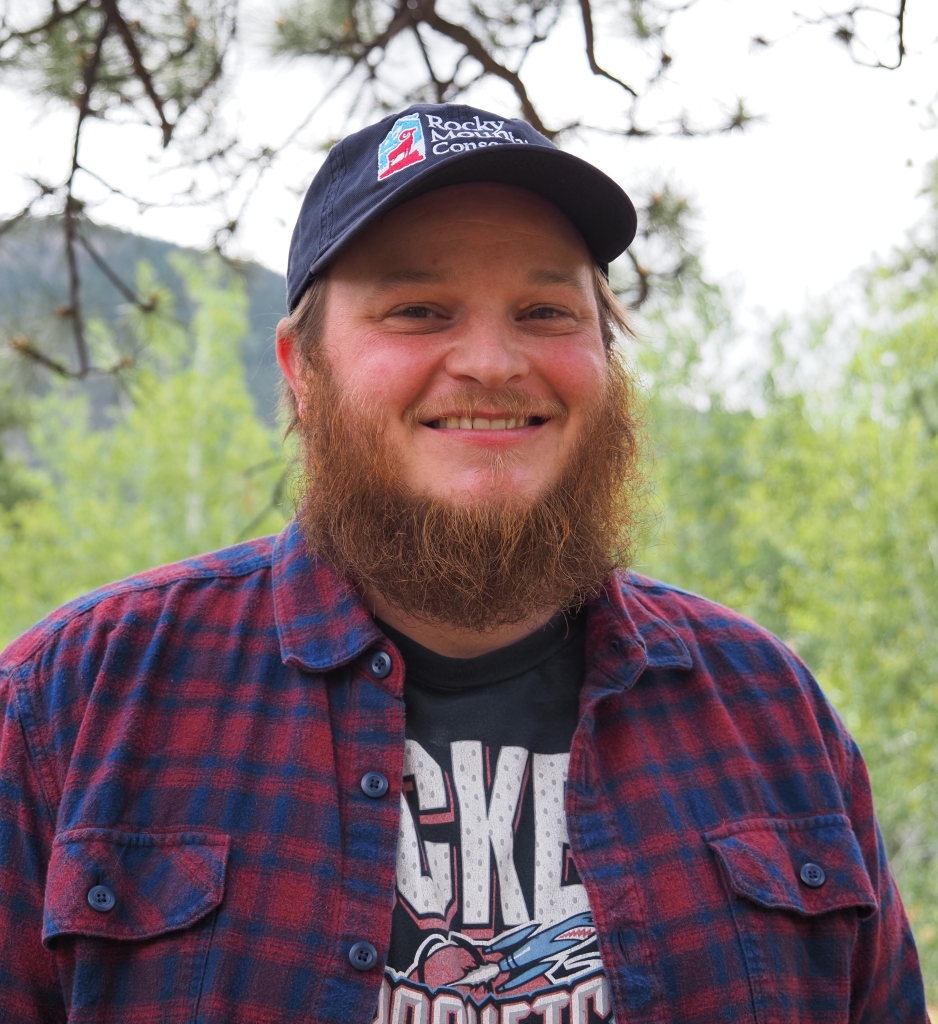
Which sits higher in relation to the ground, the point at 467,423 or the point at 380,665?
the point at 467,423

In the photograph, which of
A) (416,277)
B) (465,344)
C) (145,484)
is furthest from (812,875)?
(145,484)

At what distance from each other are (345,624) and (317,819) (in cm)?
31

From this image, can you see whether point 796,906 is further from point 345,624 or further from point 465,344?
point 465,344

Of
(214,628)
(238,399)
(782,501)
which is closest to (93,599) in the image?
(214,628)

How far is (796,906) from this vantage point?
→ 1391mm

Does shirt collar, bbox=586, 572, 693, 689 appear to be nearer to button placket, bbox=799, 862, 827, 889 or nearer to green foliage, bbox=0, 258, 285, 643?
button placket, bbox=799, 862, 827, 889

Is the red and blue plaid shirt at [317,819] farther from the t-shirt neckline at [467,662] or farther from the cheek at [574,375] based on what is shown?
the cheek at [574,375]

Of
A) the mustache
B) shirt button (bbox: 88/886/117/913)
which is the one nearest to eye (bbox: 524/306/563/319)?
the mustache

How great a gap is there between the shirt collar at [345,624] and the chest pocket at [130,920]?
1.05 ft

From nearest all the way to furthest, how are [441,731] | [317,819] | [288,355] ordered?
[317,819]
[441,731]
[288,355]

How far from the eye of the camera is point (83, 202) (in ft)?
7.80

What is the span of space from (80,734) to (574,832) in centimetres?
68

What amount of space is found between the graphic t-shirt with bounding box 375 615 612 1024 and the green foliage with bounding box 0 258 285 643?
16741 mm

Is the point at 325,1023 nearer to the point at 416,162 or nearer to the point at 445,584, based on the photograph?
the point at 445,584
